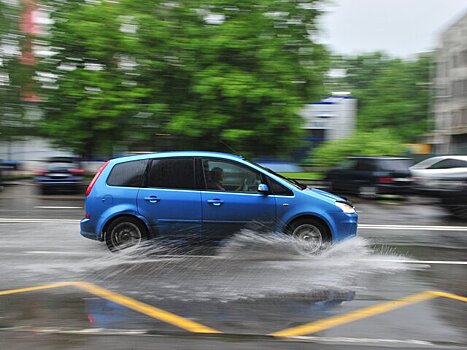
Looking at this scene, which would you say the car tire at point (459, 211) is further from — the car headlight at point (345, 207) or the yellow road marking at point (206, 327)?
the yellow road marking at point (206, 327)

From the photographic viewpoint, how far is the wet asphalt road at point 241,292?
15.3 ft

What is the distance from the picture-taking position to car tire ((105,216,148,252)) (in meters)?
8.26

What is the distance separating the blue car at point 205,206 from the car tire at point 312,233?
1 centimetres

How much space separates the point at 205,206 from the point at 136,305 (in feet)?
9.03

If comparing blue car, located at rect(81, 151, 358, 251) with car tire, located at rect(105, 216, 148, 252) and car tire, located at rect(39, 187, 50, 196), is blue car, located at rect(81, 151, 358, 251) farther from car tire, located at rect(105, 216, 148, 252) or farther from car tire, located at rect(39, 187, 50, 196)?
car tire, located at rect(39, 187, 50, 196)

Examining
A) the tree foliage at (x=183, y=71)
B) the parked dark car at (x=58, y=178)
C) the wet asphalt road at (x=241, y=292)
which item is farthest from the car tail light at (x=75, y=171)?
the wet asphalt road at (x=241, y=292)

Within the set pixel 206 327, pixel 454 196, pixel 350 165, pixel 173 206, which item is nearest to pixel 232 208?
pixel 173 206

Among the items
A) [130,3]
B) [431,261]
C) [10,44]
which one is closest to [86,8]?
[130,3]

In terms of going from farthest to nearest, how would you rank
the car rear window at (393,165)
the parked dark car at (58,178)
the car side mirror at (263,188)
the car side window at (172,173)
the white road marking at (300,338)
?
1. the parked dark car at (58,178)
2. the car rear window at (393,165)
3. the car side window at (172,173)
4. the car side mirror at (263,188)
5. the white road marking at (300,338)

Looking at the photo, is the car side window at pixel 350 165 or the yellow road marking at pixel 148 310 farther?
the car side window at pixel 350 165

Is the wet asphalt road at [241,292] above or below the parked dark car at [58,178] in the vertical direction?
below

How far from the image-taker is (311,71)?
2100 centimetres

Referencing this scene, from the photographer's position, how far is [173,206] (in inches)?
→ 322

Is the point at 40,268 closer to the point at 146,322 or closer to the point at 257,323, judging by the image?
the point at 146,322
